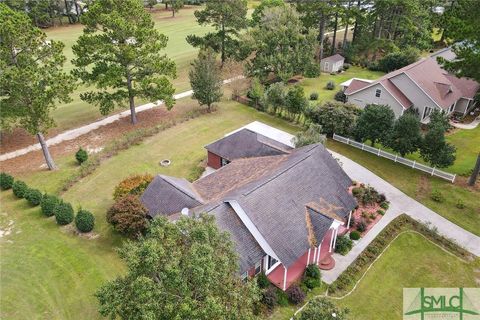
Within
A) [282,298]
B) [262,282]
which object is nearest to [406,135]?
[282,298]

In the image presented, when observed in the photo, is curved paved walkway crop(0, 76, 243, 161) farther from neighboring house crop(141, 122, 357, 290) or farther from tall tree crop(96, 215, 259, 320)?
Answer: tall tree crop(96, 215, 259, 320)

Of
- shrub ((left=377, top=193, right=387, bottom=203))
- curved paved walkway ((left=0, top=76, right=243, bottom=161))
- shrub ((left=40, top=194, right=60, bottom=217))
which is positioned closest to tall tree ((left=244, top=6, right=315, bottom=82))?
curved paved walkway ((left=0, top=76, right=243, bottom=161))

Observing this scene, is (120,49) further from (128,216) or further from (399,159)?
(399,159)

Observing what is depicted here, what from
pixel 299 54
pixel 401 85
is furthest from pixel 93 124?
pixel 401 85

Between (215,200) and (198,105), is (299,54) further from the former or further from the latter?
(215,200)

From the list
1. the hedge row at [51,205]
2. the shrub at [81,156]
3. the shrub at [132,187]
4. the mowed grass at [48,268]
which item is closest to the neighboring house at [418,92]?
the shrub at [132,187]
